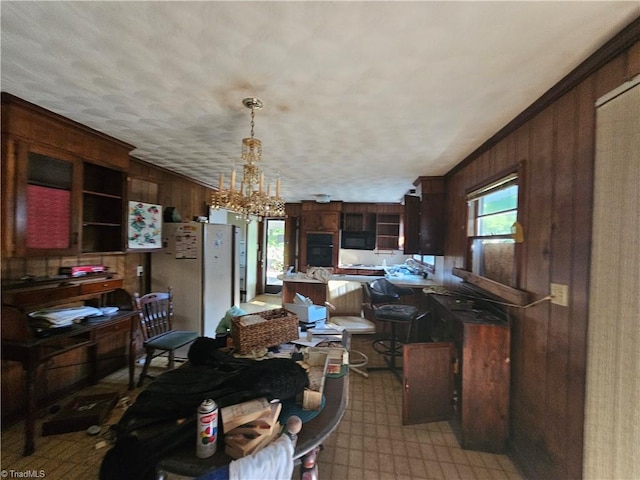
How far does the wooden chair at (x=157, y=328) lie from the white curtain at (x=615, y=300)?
2.98m

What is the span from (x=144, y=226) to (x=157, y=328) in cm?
118

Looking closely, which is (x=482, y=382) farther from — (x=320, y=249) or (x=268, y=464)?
(x=320, y=249)

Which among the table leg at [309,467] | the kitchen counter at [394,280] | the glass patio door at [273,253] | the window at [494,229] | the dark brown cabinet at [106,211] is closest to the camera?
the table leg at [309,467]

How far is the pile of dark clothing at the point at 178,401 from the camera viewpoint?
84cm

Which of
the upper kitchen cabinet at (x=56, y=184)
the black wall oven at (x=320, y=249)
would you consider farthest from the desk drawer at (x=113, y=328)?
the black wall oven at (x=320, y=249)

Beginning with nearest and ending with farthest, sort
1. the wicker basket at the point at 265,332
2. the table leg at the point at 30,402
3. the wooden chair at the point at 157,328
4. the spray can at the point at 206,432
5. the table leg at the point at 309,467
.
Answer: the spray can at the point at 206,432 < the table leg at the point at 309,467 < the wicker basket at the point at 265,332 < the table leg at the point at 30,402 < the wooden chair at the point at 157,328

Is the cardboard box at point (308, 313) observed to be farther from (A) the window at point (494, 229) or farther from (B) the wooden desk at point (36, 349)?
(B) the wooden desk at point (36, 349)

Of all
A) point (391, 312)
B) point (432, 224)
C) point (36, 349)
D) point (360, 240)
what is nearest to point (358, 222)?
point (360, 240)

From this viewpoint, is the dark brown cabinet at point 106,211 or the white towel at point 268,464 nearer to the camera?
the white towel at point 268,464

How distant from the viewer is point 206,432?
2.89ft

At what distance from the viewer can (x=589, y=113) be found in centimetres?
128

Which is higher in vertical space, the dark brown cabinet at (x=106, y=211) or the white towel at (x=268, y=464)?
the dark brown cabinet at (x=106, y=211)

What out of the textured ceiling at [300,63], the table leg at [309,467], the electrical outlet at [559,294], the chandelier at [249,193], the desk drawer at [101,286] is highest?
the textured ceiling at [300,63]

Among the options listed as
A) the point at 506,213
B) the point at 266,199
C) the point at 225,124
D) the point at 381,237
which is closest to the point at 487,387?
the point at 506,213
